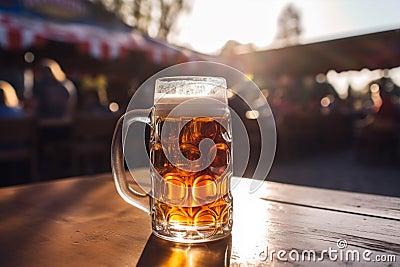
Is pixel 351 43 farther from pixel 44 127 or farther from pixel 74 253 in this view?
pixel 74 253

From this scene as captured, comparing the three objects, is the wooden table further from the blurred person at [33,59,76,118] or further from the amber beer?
the blurred person at [33,59,76,118]

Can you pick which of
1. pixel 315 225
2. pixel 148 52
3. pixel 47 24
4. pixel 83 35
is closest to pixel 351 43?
pixel 148 52

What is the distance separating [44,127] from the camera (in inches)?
127

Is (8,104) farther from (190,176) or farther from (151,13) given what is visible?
(151,13)

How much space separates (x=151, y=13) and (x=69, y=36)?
9541 millimetres

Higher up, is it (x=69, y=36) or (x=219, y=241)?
(x=69, y=36)

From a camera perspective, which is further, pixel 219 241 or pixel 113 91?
pixel 113 91

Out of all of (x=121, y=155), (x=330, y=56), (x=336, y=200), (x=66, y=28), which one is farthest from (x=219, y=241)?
(x=330, y=56)

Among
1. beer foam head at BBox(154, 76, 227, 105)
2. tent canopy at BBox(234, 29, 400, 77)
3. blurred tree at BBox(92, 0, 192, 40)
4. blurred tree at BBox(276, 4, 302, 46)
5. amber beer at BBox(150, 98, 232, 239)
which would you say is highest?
blurred tree at BBox(276, 4, 302, 46)

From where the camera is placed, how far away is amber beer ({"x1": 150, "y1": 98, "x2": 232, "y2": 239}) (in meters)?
0.51

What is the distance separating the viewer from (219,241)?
475 mm

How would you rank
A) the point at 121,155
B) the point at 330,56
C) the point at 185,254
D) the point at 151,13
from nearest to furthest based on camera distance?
1. the point at 185,254
2. the point at 121,155
3. the point at 330,56
4. the point at 151,13

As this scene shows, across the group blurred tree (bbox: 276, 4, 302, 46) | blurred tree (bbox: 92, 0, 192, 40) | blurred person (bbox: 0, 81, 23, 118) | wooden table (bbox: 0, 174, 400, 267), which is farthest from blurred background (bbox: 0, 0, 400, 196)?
blurred tree (bbox: 276, 4, 302, 46)

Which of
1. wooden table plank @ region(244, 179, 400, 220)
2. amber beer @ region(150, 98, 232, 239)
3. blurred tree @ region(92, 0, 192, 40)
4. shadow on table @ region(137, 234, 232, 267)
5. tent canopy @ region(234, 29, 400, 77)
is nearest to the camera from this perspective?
shadow on table @ region(137, 234, 232, 267)
